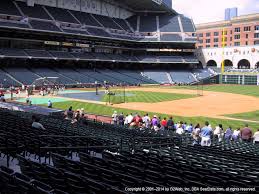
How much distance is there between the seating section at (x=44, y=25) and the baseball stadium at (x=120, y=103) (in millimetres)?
356

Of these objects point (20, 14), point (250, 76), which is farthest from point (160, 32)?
point (20, 14)

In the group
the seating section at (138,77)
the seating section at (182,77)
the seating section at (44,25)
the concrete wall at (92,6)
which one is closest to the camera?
the seating section at (44,25)

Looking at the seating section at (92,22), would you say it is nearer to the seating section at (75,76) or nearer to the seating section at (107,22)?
the seating section at (107,22)

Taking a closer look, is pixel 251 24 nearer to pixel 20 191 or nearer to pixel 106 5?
pixel 106 5

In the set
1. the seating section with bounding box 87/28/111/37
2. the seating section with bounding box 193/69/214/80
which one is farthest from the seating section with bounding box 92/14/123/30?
the seating section with bounding box 193/69/214/80

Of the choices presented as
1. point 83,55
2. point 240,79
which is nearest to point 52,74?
point 83,55

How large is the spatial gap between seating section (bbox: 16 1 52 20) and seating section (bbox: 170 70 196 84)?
42.8 metres

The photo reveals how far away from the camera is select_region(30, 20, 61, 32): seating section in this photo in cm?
7919

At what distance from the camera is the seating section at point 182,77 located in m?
104

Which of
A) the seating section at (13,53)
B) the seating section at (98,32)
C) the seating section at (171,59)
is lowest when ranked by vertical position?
the seating section at (13,53)

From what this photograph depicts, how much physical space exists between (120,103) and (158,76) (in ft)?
184

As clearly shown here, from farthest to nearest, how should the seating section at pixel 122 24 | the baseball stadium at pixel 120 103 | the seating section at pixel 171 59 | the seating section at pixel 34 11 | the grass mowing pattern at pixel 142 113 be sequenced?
the seating section at pixel 122 24
the seating section at pixel 171 59
the seating section at pixel 34 11
the grass mowing pattern at pixel 142 113
the baseball stadium at pixel 120 103

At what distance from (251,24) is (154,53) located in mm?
40722

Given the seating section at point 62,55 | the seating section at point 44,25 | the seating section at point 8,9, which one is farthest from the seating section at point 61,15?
the seating section at point 8,9
